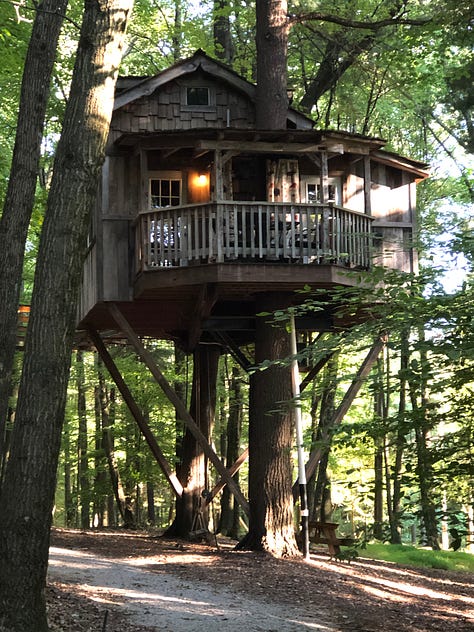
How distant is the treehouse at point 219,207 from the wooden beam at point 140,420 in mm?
449

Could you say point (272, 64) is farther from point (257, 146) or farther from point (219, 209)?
point (219, 209)

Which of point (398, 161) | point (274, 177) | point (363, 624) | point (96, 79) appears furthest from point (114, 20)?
point (398, 161)

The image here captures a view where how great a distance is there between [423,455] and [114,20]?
5166mm

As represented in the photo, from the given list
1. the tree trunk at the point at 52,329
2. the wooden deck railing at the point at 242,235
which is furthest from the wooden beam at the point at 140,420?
the tree trunk at the point at 52,329

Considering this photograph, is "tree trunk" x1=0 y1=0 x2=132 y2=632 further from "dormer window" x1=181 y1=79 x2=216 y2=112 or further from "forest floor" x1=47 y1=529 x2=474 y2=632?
"dormer window" x1=181 y1=79 x2=216 y2=112

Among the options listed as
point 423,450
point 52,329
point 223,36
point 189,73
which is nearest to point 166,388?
point 189,73

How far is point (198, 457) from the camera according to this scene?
1972 centimetres

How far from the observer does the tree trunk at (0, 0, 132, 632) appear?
25.2ft

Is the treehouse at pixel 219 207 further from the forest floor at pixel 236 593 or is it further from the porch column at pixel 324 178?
the forest floor at pixel 236 593

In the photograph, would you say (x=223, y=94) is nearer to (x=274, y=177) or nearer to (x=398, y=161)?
(x=274, y=177)

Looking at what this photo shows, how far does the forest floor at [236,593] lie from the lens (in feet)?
32.1

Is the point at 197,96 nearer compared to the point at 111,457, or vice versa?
the point at 197,96

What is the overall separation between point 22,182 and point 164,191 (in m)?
5.69

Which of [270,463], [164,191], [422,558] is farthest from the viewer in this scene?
[422,558]
